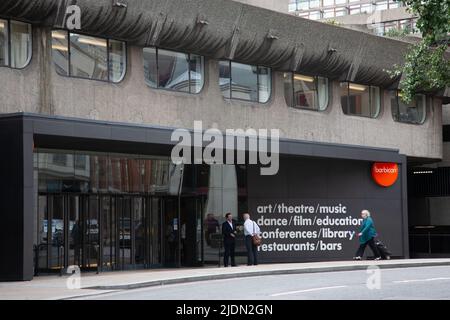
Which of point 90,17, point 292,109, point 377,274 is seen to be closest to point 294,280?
point 377,274

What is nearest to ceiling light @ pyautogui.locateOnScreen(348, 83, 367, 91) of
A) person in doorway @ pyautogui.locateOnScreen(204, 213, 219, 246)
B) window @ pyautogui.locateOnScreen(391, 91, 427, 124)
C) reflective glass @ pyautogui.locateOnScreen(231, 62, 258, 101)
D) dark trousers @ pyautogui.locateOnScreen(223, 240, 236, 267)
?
window @ pyautogui.locateOnScreen(391, 91, 427, 124)

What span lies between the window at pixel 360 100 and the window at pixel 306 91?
127 cm

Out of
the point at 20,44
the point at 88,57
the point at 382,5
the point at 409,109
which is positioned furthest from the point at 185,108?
the point at 382,5

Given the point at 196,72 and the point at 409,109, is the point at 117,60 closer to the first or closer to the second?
the point at 196,72

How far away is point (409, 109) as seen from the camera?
1532 inches

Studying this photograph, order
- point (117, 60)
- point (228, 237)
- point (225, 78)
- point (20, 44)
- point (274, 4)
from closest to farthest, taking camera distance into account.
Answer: point (20, 44) → point (117, 60) → point (228, 237) → point (225, 78) → point (274, 4)

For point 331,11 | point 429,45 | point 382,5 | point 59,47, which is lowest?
point 429,45

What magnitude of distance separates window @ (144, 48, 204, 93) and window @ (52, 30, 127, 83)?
1135 mm

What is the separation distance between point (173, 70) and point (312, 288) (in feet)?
40.4
